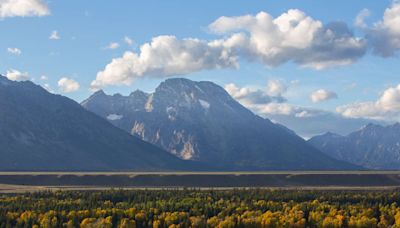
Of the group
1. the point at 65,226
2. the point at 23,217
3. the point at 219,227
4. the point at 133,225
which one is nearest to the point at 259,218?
the point at 219,227

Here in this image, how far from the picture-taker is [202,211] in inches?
5999

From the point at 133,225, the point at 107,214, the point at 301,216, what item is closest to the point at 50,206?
the point at 107,214

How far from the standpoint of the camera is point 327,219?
139750 mm

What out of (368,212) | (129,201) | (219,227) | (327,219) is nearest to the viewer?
(219,227)

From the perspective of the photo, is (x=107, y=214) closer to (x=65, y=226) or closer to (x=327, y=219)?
(x=65, y=226)

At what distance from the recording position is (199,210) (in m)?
152

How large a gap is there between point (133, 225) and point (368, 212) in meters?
53.5

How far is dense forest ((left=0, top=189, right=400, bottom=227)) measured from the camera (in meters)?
134

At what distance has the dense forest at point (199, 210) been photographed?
13412 cm

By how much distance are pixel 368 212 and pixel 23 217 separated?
7339cm

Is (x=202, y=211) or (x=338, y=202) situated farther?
(x=338, y=202)

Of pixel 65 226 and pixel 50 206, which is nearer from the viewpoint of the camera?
pixel 65 226

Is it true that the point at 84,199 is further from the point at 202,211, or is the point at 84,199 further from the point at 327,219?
the point at 327,219

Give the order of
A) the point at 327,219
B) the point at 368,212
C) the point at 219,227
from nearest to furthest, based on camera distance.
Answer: the point at 219,227 → the point at 327,219 → the point at 368,212
